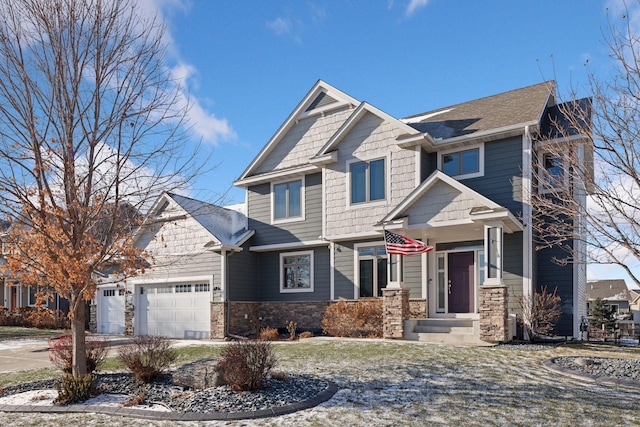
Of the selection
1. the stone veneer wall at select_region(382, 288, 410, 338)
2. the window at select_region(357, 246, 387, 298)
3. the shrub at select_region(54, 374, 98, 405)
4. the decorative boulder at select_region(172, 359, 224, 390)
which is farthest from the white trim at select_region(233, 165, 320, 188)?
the shrub at select_region(54, 374, 98, 405)

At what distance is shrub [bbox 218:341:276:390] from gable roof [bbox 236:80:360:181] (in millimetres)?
11996

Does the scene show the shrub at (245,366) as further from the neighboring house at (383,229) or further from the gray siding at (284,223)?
the gray siding at (284,223)

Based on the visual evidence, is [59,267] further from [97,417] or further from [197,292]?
[197,292]

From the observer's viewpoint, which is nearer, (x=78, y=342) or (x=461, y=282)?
(x=78, y=342)

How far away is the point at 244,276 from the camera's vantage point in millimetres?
18656

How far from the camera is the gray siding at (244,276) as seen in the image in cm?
1800

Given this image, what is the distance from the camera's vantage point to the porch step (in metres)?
13.0

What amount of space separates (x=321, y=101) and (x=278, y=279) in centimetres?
723

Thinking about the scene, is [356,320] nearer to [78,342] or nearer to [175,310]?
[175,310]

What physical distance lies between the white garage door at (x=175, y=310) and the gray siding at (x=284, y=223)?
3062 mm

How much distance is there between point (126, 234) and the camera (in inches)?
317

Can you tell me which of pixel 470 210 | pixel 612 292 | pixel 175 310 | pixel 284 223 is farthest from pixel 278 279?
pixel 612 292

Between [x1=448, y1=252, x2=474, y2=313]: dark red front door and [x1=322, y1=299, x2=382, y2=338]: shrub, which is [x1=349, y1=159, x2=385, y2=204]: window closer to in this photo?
[x1=448, y1=252, x2=474, y2=313]: dark red front door

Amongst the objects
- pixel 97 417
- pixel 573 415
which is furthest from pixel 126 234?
pixel 573 415
